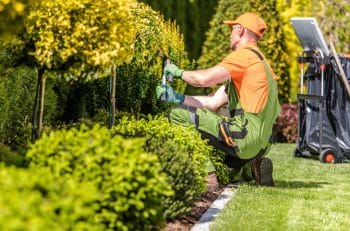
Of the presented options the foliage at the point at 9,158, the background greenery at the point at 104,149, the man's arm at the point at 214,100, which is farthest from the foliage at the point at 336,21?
the foliage at the point at 9,158

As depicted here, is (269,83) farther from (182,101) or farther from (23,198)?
(23,198)

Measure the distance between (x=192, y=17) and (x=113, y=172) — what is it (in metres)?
13.3

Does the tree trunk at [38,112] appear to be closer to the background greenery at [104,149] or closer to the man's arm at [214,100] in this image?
the background greenery at [104,149]

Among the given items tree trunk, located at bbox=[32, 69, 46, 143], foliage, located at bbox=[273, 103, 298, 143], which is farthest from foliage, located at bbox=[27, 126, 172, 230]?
foliage, located at bbox=[273, 103, 298, 143]

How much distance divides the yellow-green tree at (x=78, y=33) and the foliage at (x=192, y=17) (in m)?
11.1

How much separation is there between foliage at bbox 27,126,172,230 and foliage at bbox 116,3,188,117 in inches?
143

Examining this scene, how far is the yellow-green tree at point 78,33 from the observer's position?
253 inches

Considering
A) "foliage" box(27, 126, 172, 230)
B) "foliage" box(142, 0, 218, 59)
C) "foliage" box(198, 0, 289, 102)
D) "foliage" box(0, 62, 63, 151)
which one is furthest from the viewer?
"foliage" box(142, 0, 218, 59)

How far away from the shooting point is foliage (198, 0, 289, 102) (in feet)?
51.7

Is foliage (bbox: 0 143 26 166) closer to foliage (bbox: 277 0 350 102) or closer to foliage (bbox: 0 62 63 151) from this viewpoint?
foliage (bbox: 0 62 63 151)

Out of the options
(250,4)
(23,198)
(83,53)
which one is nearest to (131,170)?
(23,198)

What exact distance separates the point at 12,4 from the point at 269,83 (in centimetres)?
356

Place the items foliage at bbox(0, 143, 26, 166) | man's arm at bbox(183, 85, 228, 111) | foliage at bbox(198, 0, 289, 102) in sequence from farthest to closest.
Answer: foliage at bbox(198, 0, 289, 102), man's arm at bbox(183, 85, 228, 111), foliage at bbox(0, 143, 26, 166)

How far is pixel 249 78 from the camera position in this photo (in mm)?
8211
